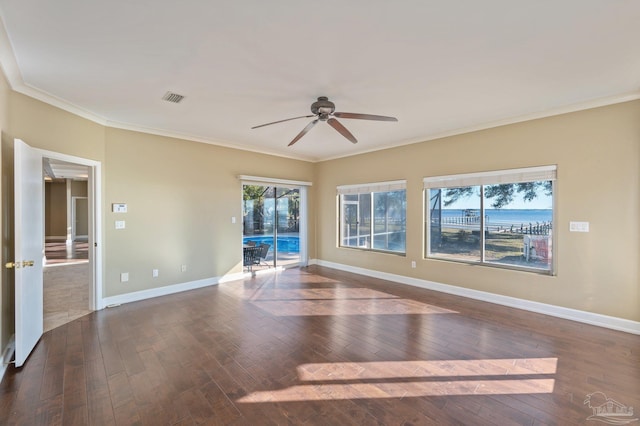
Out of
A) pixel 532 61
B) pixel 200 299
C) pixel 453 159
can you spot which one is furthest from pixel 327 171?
pixel 532 61

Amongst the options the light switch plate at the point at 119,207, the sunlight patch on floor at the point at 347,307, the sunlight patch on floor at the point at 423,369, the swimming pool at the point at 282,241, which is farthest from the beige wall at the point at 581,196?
the light switch plate at the point at 119,207

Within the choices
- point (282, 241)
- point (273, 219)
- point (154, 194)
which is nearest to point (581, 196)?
point (273, 219)

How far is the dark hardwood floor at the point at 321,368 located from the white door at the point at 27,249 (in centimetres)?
27

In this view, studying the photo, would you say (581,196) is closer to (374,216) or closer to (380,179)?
(380,179)

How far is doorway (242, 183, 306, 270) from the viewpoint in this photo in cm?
636

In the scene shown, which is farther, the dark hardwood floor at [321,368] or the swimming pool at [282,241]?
the swimming pool at [282,241]

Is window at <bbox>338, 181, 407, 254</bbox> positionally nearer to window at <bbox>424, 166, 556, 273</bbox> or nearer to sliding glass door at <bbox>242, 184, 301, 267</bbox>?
window at <bbox>424, 166, 556, 273</bbox>

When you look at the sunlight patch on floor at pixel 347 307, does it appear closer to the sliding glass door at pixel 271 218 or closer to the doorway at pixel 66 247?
the sliding glass door at pixel 271 218

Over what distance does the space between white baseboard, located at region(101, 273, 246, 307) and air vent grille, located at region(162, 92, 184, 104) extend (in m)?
3.07

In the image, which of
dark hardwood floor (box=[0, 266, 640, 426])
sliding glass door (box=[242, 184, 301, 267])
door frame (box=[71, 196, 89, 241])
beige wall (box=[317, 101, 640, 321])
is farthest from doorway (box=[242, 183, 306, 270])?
door frame (box=[71, 196, 89, 241])

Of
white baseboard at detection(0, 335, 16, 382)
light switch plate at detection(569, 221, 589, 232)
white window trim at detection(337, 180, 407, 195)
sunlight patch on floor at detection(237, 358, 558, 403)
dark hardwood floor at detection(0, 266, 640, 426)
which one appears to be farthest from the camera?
white window trim at detection(337, 180, 407, 195)

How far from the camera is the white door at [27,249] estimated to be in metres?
2.57

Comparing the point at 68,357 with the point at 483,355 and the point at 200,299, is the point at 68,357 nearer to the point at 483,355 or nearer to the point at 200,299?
the point at 200,299

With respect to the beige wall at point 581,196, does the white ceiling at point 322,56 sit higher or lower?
higher
